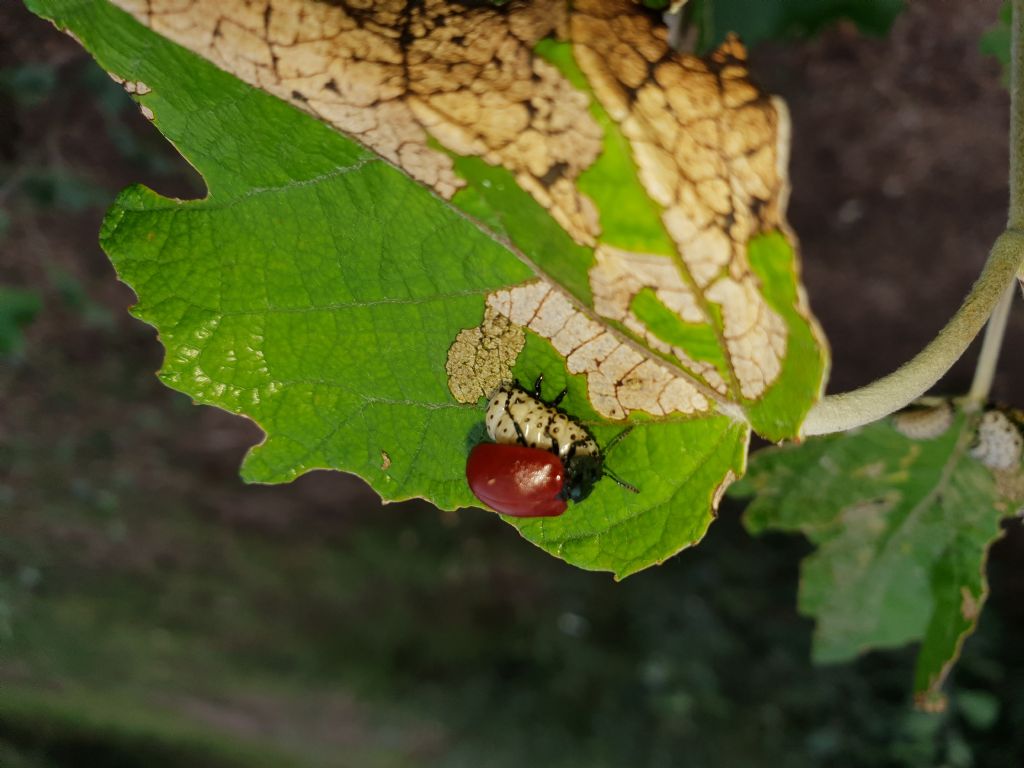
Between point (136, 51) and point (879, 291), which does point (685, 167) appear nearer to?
point (136, 51)

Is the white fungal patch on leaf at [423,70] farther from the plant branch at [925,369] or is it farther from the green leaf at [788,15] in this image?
the green leaf at [788,15]

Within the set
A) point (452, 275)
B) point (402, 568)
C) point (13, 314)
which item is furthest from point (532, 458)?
point (402, 568)

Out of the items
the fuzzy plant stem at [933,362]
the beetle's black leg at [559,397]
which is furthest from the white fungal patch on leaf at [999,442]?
the beetle's black leg at [559,397]

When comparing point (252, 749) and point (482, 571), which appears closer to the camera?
point (482, 571)

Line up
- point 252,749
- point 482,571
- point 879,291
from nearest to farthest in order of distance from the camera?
point 879,291
point 482,571
point 252,749

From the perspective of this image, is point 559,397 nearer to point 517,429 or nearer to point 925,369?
point 517,429

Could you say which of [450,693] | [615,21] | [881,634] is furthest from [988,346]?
[450,693]

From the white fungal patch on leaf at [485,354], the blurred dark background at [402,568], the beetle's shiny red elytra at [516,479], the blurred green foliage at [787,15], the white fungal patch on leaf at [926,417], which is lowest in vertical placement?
the blurred dark background at [402,568]
